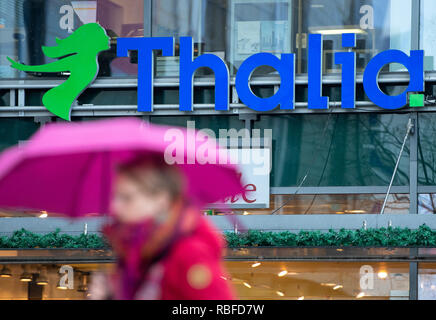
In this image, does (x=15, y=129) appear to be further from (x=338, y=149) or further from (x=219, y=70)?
(x=338, y=149)

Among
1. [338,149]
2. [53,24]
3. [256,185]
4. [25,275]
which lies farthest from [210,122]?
[25,275]

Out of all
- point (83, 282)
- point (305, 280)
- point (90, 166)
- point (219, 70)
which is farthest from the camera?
point (219, 70)

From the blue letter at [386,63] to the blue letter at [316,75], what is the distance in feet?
2.45

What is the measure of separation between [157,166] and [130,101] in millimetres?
12053

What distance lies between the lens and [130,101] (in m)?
15.0

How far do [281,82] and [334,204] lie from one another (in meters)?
2.25

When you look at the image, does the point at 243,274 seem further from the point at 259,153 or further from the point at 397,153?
the point at 397,153

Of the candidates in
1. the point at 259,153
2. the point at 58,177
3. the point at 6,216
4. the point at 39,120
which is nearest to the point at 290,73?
the point at 259,153

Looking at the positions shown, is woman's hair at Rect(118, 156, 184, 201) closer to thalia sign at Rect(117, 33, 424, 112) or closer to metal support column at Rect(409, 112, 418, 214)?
thalia sign at Rect(117, 33, 424, 112)

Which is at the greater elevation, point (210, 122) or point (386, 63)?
point (386, 63)

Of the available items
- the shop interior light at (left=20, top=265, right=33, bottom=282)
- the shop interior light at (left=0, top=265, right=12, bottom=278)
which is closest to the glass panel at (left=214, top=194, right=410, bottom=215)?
the shop interior light at (left=20, top=265, right=33, bottom=282)

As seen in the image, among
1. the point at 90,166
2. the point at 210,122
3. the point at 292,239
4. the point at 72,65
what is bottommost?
the point at 292,239

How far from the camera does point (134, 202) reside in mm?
3104

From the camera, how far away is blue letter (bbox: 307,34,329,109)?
14.2 metres
